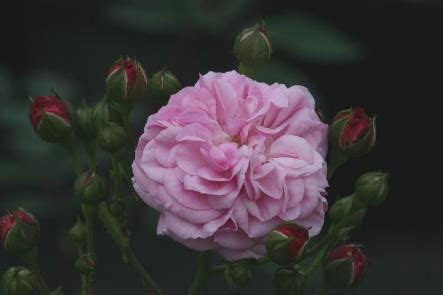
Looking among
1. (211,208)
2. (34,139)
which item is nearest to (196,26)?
(34,139)

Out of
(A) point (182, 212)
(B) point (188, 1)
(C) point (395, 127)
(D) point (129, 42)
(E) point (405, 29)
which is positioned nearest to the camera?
(A) point (182, 212)

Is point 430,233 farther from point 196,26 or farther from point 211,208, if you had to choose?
point 211,208

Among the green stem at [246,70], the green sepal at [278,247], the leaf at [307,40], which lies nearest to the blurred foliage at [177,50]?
the leaf at [307,40]

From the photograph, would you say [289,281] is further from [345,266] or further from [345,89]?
[345,89]

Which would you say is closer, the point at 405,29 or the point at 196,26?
the point at 196,26

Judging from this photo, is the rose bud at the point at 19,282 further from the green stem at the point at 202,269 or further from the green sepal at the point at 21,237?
the green stem at the point at 202,269
